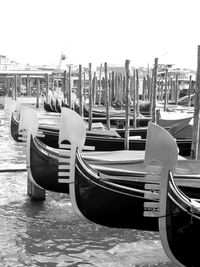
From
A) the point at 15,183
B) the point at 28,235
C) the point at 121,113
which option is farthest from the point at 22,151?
the point at 28,235

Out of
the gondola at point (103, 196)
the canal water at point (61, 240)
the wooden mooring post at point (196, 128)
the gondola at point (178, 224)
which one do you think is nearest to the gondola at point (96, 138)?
the wooden mooring post at point (196, 128)

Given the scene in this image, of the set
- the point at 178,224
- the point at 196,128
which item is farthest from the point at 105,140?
the point at 178,224

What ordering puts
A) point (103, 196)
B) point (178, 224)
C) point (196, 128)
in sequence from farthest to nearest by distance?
1. point (196, 128)
2. point (103, 196)
3. point (178, 224)

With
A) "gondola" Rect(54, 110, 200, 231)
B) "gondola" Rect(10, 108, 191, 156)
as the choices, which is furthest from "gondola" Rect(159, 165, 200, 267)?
"gondola" Rect(10, 108, 191, 156)

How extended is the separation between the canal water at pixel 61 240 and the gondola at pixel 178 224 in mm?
638

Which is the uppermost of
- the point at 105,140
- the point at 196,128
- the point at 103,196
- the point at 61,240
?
the point at 196,128

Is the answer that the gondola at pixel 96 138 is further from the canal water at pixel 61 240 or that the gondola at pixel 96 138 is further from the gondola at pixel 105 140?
the canal water at pixel 61 240

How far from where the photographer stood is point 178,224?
3434 millimetres

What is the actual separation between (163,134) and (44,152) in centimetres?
232

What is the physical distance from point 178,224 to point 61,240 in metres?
1.52

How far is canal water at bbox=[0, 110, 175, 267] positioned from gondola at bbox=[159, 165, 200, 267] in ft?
2.09

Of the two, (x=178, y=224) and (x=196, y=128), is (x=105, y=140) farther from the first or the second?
(x=178, y=224)

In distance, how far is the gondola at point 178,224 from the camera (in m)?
3.35

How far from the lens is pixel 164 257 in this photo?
4.29 meters
